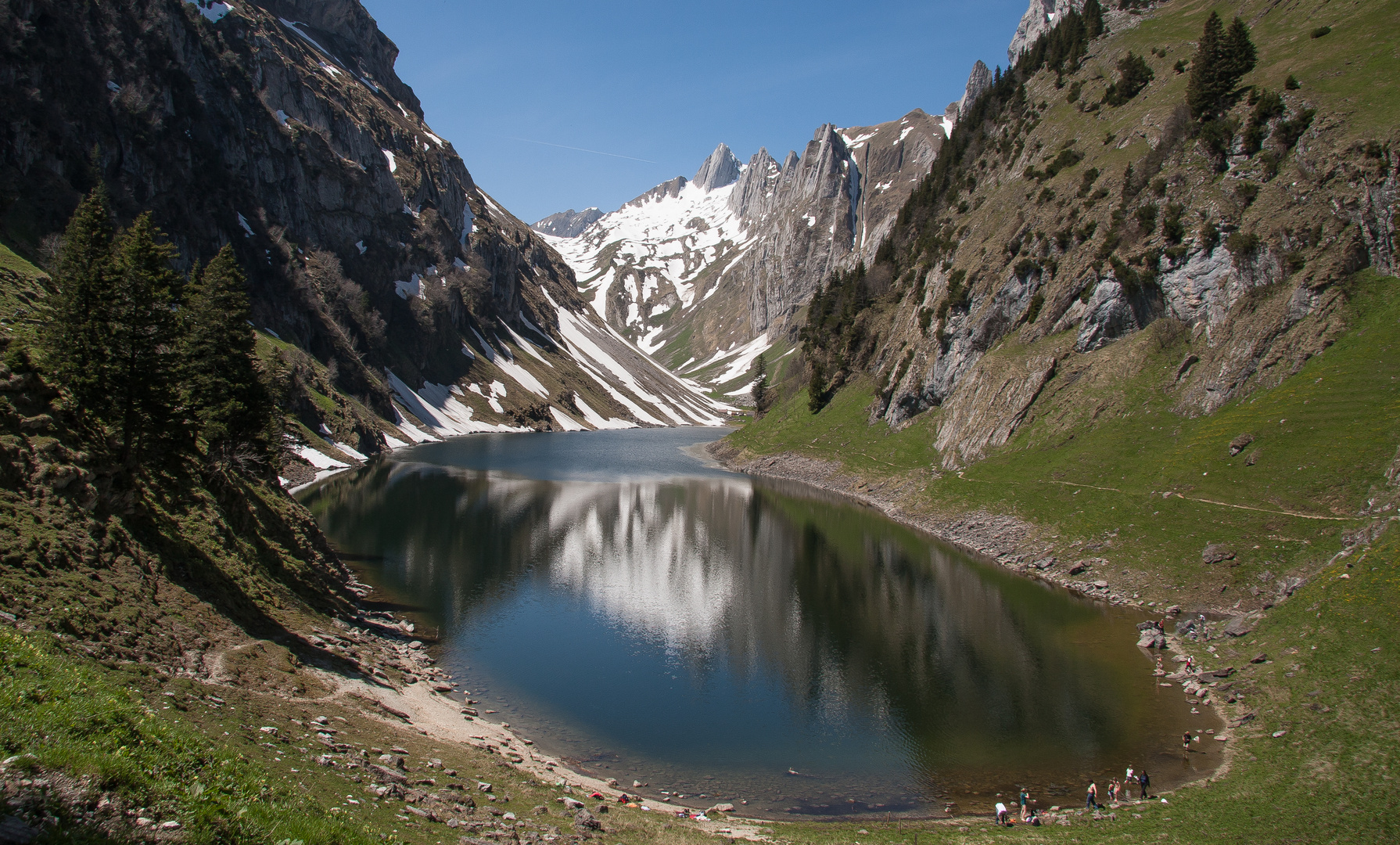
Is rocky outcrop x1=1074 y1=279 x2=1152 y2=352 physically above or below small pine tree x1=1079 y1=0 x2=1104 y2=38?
below

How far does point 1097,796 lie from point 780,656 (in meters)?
15.3

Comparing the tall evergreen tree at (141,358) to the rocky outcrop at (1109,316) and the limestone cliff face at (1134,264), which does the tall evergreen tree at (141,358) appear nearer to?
the limestone cliff face at (1134,264)

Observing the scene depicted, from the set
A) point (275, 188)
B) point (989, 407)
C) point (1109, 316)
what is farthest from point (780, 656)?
point (275, 188)

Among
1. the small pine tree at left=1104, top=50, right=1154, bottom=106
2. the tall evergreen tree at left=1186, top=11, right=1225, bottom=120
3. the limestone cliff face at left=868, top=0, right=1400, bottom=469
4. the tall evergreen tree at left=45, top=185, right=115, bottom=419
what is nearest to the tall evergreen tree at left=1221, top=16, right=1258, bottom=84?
the tall evergreen tree at left=1186, top=11, right=1225, bottom=120

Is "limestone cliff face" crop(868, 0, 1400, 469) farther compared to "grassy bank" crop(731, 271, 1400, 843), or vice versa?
"limestone cliff face" crop(868, 0, 1400, 469)

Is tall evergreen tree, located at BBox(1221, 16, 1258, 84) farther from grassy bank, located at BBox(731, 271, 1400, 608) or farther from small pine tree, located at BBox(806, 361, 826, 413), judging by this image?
small pine tree, located at BBox(806, 361, 826, 413)

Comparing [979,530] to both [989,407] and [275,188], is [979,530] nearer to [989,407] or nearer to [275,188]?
[989,407]

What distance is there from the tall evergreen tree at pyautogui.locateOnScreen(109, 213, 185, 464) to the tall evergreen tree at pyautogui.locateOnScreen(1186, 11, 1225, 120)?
78277 millimetres

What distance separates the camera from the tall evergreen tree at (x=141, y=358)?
83.7 feet

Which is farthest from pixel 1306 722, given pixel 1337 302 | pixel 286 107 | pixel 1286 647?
pixel 286 107

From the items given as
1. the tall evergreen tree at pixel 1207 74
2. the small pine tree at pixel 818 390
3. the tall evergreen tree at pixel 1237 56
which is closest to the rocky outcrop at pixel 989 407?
the tall evergreen tree at pixel 1207 74

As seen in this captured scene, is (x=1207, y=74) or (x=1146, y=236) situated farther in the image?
(x=1207, y=74)

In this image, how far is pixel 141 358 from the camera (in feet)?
85.8

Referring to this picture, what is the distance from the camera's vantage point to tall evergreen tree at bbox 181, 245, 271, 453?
34.0 meters
